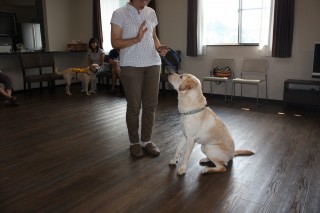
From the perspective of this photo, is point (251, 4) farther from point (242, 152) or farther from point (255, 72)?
point (242, 152)

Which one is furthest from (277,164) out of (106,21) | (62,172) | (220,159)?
(106,21)

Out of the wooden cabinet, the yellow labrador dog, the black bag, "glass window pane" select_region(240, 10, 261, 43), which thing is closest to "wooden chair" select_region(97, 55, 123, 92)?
the black bag

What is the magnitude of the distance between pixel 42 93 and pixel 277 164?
5.29 meters

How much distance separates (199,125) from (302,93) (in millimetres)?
2990

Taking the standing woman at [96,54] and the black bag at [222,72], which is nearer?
the black bag at [222,72]

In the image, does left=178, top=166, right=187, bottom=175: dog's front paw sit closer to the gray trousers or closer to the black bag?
the gray trousers

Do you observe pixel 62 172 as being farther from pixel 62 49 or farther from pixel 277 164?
pixel 62 49

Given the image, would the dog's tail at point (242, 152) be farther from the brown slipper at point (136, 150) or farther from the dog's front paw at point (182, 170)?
the brown slipper at point (136, 150)

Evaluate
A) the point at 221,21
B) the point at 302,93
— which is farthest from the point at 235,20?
the point at 302,93

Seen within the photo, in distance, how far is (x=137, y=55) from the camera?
8.16ft

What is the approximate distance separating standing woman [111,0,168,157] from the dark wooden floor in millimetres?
433

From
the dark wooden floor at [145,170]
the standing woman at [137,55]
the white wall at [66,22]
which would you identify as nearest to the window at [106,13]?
the white wall at [66,22]

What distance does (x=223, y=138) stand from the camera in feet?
7.47

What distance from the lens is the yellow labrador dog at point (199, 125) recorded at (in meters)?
2.19
